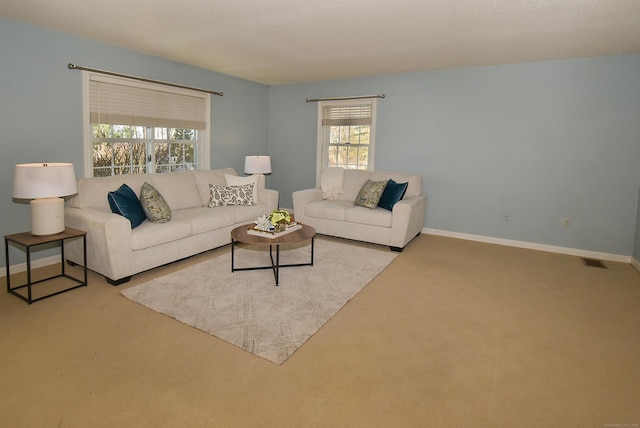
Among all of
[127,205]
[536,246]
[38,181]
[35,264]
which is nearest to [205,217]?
[127,205]

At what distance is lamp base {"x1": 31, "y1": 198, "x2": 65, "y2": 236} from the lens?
3.05m

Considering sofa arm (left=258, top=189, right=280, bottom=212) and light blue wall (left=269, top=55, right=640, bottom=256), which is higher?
light blue wall (left=269, top=55, right=640, bottom=256)

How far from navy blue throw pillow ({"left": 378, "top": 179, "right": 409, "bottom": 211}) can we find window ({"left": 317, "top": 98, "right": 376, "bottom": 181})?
45.3 inches

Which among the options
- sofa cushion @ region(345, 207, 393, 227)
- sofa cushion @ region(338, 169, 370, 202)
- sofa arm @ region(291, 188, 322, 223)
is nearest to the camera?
sofa cushion @ region(345, 207, 393, 227)

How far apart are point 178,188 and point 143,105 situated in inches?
47.0

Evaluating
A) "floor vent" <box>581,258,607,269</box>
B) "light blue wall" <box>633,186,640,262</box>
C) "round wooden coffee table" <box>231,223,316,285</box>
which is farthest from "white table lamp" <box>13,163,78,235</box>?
"light blue wall" <box>633,186,640,262</box>

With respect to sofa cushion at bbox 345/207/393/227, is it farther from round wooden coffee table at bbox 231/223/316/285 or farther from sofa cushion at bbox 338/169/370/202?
round wooden coffee table at bbox 231/223/316/285

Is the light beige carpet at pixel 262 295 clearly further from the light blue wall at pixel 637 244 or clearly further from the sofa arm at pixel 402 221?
the light blue wall at pixel 637 244

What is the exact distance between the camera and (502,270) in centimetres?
396

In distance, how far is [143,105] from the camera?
4656 mm

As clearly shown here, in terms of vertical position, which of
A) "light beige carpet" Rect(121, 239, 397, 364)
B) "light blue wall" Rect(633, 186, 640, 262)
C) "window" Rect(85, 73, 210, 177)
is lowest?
"light beige carpet" Rect(121, 239, 397, 364)

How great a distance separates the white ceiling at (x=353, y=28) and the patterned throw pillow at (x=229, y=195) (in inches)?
65.0

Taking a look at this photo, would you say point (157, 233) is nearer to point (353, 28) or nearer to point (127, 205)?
point (127, 205)

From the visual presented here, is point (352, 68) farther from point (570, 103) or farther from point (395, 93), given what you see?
point (570, 103)
